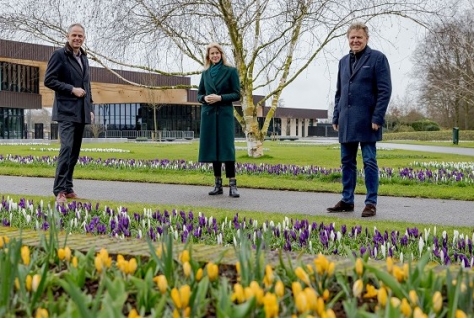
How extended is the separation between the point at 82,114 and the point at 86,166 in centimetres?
708

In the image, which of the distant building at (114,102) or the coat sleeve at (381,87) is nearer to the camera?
the coat sleeve at (381,87)

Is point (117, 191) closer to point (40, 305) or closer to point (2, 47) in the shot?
point (40, 305)

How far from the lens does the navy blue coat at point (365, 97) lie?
6965 mm

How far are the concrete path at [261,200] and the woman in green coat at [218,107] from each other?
661mm

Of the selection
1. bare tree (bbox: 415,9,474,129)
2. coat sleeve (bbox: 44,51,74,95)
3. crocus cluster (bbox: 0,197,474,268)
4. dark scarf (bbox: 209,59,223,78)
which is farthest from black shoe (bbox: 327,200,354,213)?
bare tree (bbox: 415,9,474,129)

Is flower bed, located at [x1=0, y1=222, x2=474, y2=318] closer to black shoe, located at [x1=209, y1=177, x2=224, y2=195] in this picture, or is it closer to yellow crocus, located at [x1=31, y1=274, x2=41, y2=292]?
yellow crocus, located at [x1=31, y1=274, x2=41, y2=292]

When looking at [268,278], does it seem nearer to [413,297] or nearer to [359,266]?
[359,266]

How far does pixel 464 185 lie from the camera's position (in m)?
10.6

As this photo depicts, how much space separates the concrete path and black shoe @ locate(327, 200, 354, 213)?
0.12 metres

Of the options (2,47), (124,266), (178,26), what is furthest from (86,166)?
(2,47)

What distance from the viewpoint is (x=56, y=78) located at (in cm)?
786

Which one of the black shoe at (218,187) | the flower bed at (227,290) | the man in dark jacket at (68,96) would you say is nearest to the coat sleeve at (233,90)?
the black shoe at (218,187)

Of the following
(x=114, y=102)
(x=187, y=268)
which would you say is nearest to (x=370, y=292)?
(x=187, y=268)

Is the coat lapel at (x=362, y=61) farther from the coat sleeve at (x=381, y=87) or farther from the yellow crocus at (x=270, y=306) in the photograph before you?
the yellow crocus at (x=270, y=306)
